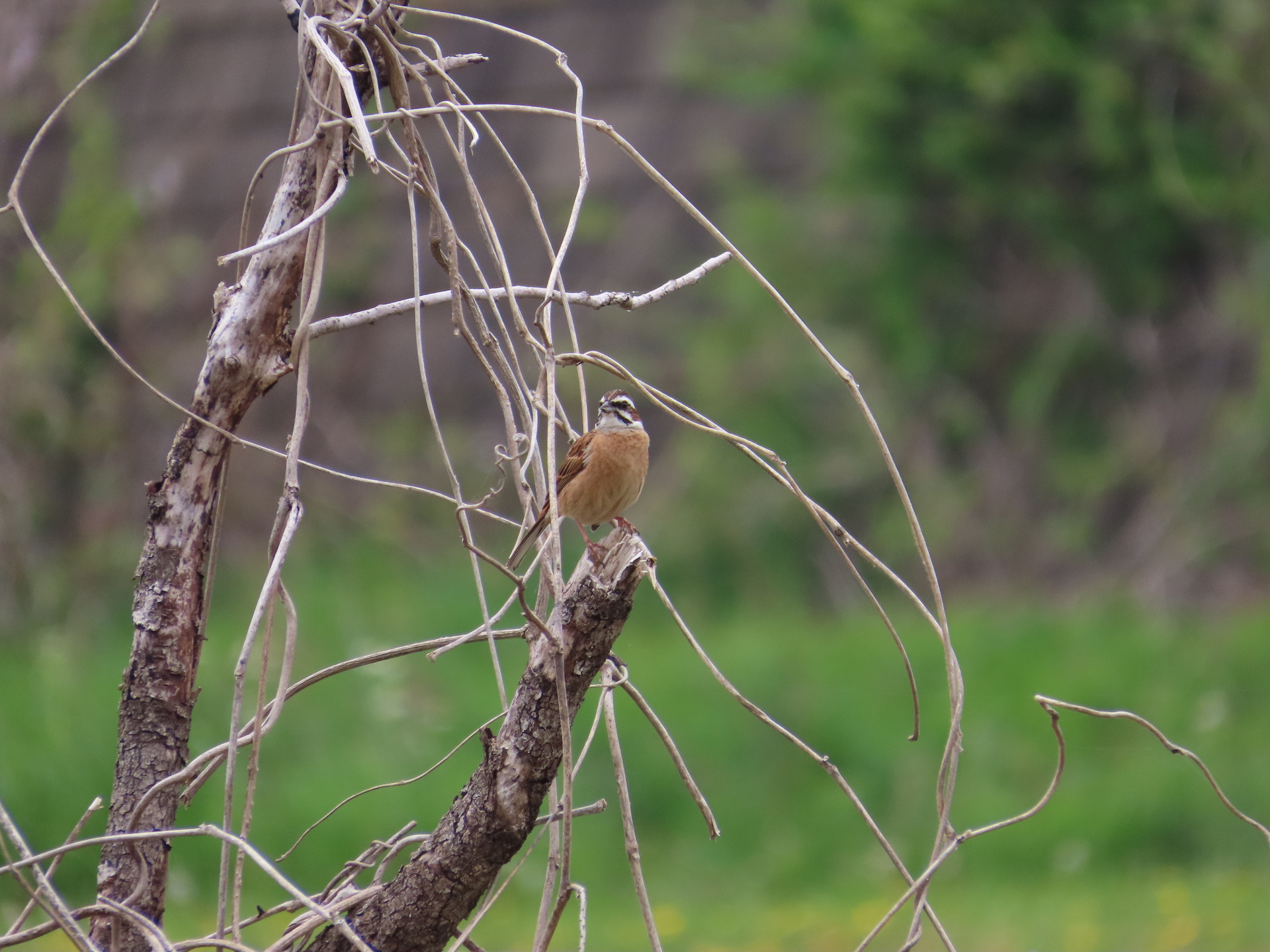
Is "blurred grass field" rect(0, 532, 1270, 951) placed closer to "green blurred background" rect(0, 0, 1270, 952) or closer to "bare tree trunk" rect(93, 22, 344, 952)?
"green blurred background" rect(0, 0, 1270, 952)

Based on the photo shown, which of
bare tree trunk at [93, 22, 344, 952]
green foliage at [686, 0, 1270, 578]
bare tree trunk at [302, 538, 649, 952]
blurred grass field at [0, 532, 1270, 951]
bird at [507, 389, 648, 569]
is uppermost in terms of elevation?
bare tree trunk at [93, 22, 344, 952]

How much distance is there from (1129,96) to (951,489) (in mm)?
1970

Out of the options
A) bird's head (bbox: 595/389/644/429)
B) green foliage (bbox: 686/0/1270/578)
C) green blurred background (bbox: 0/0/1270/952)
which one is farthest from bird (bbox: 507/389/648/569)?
green foliage (bbox: 686/0/1270/578)

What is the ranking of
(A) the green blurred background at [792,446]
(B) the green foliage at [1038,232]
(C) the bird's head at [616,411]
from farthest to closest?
(B) the green foliage at [1038,232], (A) the green blurred background at [792,446], (C) the bird's head at [616,411]

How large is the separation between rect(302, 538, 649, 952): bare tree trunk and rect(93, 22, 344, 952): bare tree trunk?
0.31 metres

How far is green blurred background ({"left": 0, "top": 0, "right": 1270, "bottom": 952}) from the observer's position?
4992mm

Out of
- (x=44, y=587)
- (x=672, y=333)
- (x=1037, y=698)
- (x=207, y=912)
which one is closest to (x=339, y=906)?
(x=1037, y=698)

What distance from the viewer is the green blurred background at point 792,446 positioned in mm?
4992

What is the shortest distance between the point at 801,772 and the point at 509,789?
378cm

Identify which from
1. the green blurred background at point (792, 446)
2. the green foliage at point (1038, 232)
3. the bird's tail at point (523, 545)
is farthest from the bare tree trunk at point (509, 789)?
the green foliage at point (1038, 232)

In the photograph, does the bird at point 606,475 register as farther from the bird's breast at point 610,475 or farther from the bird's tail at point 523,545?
the bird's tail at point 523,545

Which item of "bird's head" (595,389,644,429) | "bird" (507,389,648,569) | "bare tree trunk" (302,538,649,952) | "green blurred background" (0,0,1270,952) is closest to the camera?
"bare tree trunk" (302,538,649,952)

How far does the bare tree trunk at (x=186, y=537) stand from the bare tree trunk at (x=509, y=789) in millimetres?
309

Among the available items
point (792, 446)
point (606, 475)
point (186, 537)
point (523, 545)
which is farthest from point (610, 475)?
point (792, 446)
